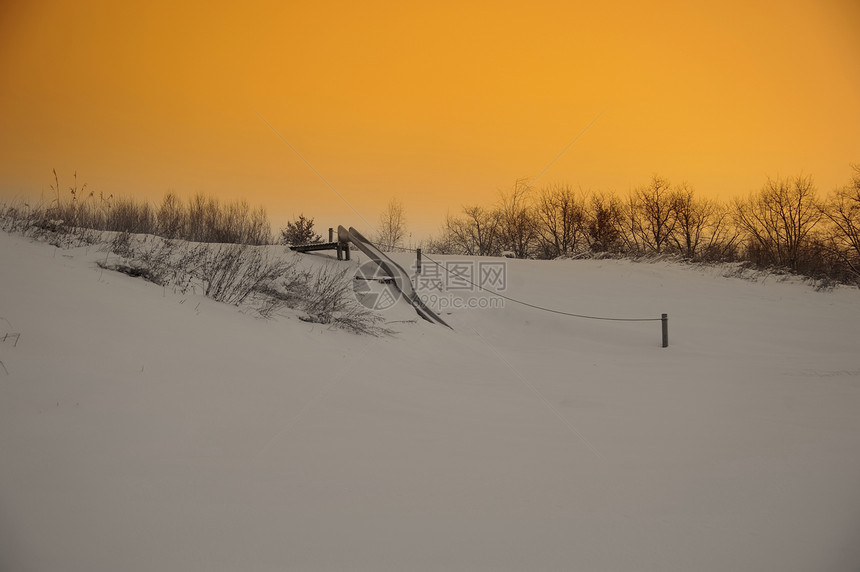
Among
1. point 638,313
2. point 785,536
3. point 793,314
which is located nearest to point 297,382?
point 785,536

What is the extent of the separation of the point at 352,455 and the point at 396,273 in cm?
1085

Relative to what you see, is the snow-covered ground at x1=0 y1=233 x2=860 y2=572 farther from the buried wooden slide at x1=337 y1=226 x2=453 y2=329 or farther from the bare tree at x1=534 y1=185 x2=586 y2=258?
the bare tree at x1=534 y1=185 x2=586 y2=258

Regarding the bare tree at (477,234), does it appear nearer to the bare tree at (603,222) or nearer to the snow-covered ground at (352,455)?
the bare tree at (603,222)

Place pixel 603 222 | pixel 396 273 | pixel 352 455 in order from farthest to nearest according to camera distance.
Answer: pixel 603 222 → pixel 396 273 → pixel 352 455

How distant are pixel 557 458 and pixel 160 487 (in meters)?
2.52

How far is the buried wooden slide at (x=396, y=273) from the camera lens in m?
11.6

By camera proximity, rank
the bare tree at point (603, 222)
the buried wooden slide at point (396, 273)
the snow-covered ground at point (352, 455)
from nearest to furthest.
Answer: the snow-covered ground at point (352, 455) → the buried wooden slide at point (396, 273) → the bare tree at point (603, 222)

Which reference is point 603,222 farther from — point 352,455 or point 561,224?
point 352,455

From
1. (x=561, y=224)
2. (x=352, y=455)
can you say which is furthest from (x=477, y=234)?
(x=352, y=455)

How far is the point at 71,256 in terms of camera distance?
6371mm

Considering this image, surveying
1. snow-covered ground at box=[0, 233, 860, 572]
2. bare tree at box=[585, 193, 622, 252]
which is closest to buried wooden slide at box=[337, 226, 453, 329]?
snow-covered ground at box=[0, 233, 860, 572]

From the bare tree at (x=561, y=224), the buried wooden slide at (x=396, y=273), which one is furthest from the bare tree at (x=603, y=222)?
the buried wooden slide at (x=396, y=273)

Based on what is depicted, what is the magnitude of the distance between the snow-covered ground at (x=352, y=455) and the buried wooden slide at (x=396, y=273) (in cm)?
503

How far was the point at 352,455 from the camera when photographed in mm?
3209
